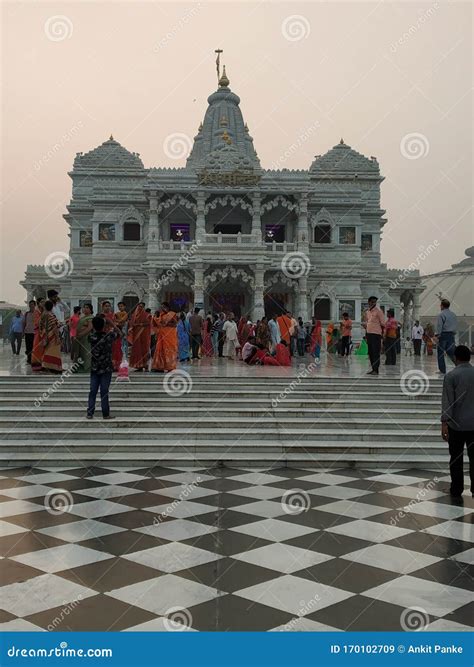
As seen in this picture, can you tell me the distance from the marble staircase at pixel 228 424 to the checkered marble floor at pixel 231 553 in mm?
868

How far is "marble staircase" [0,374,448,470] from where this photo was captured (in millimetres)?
8336

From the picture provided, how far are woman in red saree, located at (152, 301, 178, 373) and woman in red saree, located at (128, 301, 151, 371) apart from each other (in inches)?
8.2

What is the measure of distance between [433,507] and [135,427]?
14.1ft


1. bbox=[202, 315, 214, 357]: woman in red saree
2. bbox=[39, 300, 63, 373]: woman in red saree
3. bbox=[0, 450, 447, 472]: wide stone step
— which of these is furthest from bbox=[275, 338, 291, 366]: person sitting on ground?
bbox=[0, 450, 447, 472]: wide stone step

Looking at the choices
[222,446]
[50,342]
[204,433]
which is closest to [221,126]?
[50,342]

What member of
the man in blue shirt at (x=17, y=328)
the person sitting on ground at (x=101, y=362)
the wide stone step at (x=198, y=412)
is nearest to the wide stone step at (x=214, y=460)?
the person sitting on ground at (x=101, y=362)

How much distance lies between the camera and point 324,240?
37500 millimetres

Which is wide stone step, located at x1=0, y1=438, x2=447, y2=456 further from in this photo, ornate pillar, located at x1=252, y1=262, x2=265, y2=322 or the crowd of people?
ornate pillar, located at x1=252, y1=262, x2=265, y2=322

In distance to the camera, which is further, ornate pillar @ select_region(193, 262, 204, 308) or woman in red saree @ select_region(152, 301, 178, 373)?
ornate pillar @ select_region(193, 262, 204, 308)

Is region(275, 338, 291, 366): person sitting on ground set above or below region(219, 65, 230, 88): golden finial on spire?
below

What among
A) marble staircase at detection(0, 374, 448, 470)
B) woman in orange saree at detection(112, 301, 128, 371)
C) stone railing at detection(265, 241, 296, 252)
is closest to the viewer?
marble staircase at detection(0, 374, 448, 470)

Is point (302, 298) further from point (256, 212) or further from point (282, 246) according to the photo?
point (256, 212)
